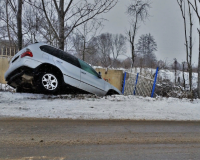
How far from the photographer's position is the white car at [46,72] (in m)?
6.06

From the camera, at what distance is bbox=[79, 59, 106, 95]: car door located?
698 centimetres

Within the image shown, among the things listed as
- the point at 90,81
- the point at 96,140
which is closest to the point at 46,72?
the point at 90,81

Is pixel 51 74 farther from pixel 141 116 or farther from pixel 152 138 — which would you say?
pixel 152 138

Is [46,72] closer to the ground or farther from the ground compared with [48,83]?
farther from the ground

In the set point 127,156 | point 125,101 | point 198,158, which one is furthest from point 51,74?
point 198,158

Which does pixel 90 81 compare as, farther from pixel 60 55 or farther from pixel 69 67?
pixel 60 55

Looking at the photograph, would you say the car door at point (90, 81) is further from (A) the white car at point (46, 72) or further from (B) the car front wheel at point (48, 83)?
(B) the car front wheel at point (48, 83)

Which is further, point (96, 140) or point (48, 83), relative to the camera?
point (48, 83)

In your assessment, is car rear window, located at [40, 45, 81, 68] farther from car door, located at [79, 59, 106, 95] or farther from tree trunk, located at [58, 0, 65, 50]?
tree trunk, located at [58, 0, 65, 50]

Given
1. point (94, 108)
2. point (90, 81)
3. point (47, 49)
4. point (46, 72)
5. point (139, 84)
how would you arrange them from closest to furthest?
point (94, 108)
point (46, 72)
point (47, 49)
point (90, 81)
point (139, 84)

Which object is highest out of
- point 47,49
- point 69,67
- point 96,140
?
point 47,49

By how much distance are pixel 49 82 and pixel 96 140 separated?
350 cm

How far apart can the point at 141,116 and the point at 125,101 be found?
1.40 metres

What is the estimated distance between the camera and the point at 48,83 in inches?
249
